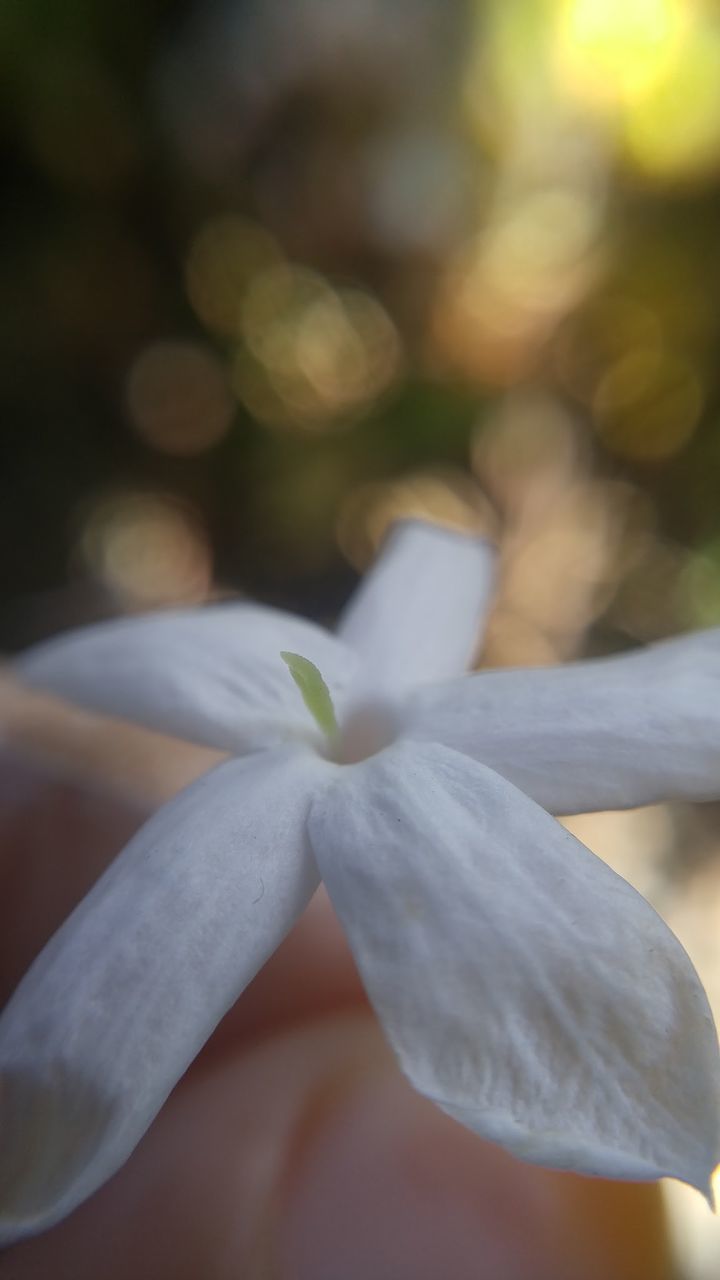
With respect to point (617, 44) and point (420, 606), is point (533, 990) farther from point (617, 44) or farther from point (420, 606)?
point (617, 44)

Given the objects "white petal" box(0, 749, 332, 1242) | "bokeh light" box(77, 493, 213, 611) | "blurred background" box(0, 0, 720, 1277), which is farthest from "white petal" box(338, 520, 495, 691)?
"bokeh light" box(77, 493, 213, 611)

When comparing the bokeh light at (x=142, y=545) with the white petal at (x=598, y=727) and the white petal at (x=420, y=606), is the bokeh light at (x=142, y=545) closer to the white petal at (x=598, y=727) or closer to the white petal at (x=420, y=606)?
the white petal at (x=420, y=606)

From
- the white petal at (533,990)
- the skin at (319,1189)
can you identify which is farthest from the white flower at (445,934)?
the skin at (319,1189)

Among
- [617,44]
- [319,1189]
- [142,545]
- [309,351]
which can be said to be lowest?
[142,545]

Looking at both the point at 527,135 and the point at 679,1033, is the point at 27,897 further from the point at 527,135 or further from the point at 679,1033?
the point at 527,135

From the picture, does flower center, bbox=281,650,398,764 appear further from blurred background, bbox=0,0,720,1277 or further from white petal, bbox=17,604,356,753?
blurred background, bbox=0,0,720,1277

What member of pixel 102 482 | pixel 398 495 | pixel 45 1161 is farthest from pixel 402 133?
pixel 45 1161

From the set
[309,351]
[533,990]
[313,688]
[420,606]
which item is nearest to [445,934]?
[533,990]
